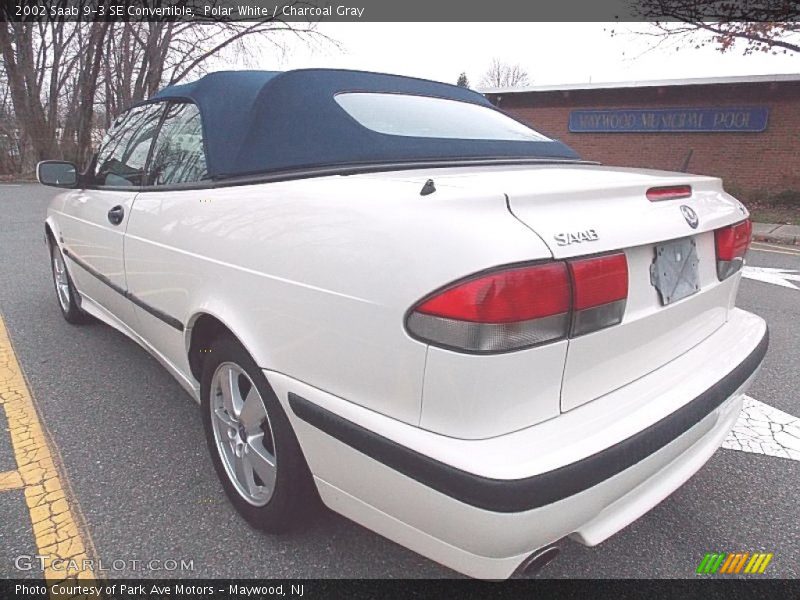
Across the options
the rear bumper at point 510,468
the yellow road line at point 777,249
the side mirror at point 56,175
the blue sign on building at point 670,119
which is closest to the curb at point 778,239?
the yellow road line at point 777,249

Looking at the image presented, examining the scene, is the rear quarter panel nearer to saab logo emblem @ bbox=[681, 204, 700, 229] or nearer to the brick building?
saab logo emblem @ bbox=[681, 204, 700, 229]

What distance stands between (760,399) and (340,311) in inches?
106

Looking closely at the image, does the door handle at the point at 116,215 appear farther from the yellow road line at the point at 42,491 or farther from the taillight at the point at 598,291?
the taillight at the point at 598,291

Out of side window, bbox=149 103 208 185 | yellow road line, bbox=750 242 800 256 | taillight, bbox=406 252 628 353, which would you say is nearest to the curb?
yellow road line, bbox=750 242 800 256

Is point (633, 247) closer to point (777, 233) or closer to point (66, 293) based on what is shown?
point (66, 293)

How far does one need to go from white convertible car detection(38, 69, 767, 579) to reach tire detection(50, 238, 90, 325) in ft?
6.35

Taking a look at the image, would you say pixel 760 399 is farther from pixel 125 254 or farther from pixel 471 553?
pixel 125 254

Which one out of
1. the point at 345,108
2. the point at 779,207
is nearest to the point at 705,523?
the point at 345,108

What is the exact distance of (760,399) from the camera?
294 centimetres

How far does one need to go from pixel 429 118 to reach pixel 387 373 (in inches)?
59.0

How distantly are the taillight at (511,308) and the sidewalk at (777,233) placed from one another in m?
9.88

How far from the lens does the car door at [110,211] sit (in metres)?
2.67

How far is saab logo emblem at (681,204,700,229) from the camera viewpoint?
5.32ft

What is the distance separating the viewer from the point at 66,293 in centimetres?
393
